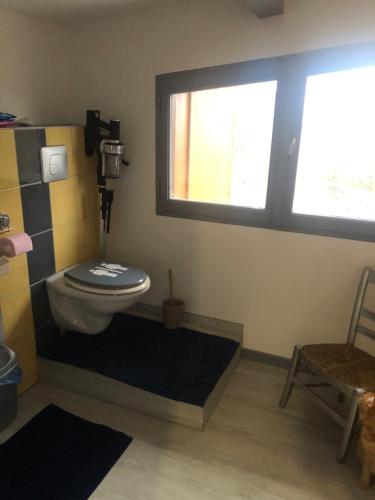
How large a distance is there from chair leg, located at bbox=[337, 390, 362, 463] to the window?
0.81 metres

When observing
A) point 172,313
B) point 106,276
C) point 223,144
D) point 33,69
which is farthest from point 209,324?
point 33,69

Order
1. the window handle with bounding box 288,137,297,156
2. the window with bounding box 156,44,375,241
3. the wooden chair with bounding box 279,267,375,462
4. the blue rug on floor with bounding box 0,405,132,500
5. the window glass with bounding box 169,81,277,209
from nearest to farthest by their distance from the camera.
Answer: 1. the blue rug on floor with bounding box 0,405,132,500
2. the wooden chair with bounding box 279,267,375,462
3. the window with bounding box 156,44,375,241
4. the window handle with bounding box 288,137,297,156
5. the window glass with bounding box 169,81,277,209

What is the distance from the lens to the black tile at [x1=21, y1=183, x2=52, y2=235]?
1.89 metres

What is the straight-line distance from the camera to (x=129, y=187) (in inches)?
96.6

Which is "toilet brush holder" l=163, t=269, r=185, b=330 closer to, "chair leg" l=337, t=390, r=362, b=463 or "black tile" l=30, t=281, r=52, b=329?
"black tile" l=30, t=281, r=52, b=329

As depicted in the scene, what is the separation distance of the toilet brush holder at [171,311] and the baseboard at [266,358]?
470mm

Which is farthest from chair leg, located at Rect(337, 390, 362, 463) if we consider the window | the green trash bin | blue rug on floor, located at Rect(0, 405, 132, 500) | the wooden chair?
the green trash bin

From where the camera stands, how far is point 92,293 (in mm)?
1959

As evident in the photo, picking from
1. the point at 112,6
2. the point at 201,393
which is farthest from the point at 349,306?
the point at 112,6

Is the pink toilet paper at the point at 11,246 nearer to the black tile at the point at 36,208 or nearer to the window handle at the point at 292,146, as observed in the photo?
the black tile at the point at 36,208

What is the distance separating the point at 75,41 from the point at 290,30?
4.41 feet

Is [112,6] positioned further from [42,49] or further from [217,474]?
[217,474]

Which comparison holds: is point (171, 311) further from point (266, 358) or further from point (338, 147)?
point (338, 147)

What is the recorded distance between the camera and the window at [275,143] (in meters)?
1.85
